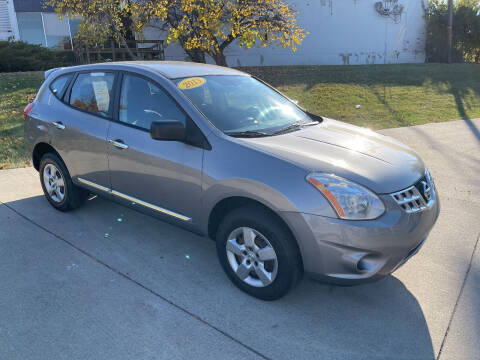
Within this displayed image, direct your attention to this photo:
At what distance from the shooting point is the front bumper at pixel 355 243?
257 cm

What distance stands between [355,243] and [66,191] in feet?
10.9

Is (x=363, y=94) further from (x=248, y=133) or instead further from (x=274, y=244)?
(x=274, y=244)

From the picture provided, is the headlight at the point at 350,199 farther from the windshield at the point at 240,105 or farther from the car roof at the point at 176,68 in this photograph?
the car roof at the point at 176,68

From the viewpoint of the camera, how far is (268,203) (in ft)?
9.05

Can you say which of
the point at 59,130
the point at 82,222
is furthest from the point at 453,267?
the point at 59,130

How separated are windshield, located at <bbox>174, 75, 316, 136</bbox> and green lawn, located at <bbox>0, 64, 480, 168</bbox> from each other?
15.2 ft

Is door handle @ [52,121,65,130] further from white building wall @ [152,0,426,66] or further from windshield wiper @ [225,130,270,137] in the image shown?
white building wall @ [152,0,426,66]

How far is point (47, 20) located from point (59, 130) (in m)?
18.9

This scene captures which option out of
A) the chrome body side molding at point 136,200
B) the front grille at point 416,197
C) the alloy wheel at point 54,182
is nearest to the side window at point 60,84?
the alloy wheel at point 54,182

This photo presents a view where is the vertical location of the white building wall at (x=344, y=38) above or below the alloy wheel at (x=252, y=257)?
above

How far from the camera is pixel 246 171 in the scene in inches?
113

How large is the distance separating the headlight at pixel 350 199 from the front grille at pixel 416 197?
0.64 feet

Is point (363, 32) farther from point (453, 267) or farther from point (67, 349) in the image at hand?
point (67, 349)

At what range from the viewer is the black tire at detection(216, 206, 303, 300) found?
2.76 m
